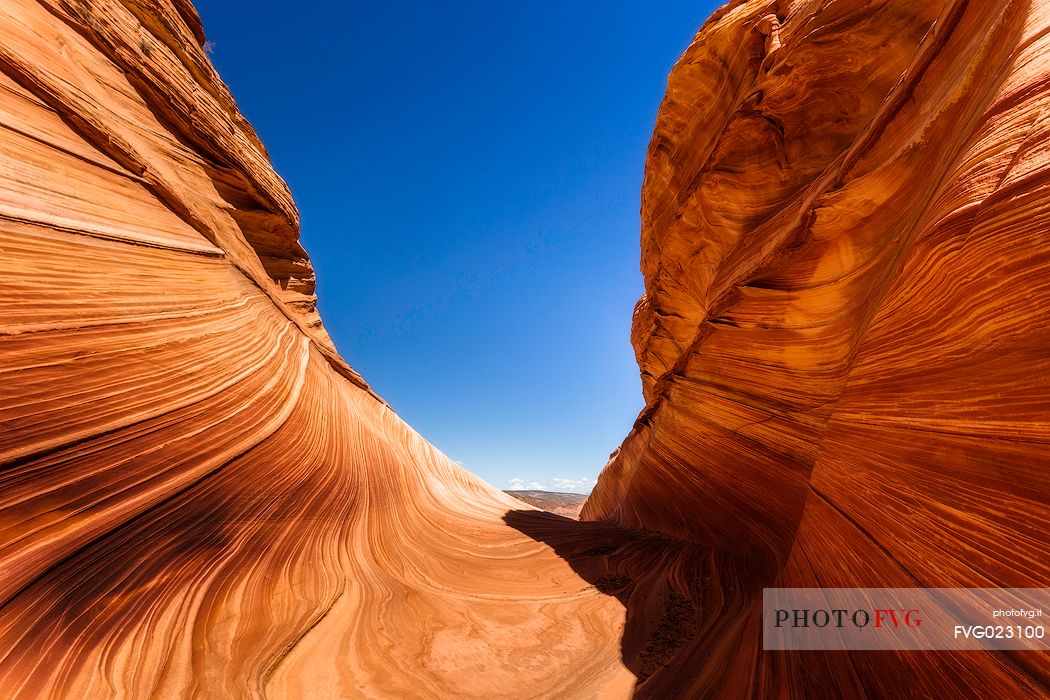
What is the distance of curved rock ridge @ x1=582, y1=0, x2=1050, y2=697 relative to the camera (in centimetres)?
181

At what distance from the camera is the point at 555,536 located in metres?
7.10

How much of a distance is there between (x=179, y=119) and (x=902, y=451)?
9501 mm

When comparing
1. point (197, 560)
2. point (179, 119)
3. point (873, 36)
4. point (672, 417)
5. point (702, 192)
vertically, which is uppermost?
point (873, 36)

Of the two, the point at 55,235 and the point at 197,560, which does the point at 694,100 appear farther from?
the point at 197,560

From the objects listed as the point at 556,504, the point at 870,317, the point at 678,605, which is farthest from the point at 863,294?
the point at 556,504

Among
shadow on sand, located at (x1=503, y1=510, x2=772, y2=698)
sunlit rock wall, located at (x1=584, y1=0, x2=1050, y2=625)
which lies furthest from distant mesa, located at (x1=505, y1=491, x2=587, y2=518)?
sunlit rock wall, located at (x1=584, y1=0, x2=1050, y2=625)

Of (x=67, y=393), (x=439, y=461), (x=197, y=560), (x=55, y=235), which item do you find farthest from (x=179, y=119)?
(x=439, y=461)

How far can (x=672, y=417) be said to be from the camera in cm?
737

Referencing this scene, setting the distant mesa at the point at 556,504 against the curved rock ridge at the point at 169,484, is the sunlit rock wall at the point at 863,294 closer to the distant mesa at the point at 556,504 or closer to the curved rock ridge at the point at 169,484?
the curved rock ridge at the point at 169,484

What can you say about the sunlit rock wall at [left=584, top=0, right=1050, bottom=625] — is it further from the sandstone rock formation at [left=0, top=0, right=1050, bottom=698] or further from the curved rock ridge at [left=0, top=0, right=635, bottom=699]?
the curved rock ridge at [left=0, top=0, right=635, bottom=699]

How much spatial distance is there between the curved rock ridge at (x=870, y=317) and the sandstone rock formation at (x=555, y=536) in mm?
23

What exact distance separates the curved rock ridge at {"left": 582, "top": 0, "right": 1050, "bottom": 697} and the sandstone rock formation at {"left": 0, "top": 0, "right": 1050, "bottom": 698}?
23 millimetres

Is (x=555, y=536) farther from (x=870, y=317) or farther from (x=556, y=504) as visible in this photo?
(x=556, y=504)

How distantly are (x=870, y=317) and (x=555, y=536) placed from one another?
224 inches
